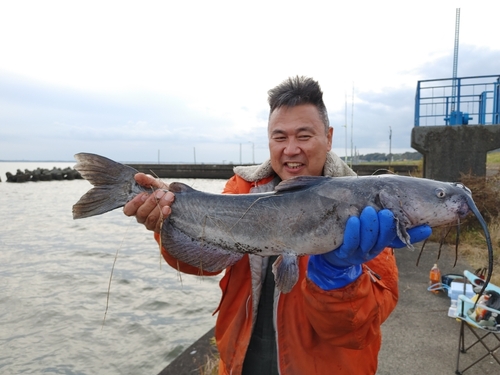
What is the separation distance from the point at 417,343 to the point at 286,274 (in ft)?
10.0

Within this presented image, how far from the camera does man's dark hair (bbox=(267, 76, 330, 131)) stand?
8.92 ft

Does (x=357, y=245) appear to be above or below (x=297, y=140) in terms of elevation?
below

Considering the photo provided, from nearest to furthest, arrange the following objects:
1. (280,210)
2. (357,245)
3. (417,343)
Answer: (357,245)
(280,210)
(417,343)

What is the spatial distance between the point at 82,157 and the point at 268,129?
4.72 feet

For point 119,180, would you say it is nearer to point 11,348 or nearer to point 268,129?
point 268,129

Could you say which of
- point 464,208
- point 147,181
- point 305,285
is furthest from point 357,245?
point 147,181

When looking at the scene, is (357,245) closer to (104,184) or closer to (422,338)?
(104,184)

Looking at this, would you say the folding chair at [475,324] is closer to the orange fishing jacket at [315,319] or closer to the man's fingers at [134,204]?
the orange fishing jacket at [315,319]

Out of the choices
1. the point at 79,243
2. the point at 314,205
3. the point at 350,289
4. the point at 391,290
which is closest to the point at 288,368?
the point at 350,289

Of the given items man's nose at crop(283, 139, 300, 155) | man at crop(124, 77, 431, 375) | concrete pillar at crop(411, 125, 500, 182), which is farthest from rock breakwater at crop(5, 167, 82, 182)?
man's nose at crop(283, 139, 300, 155)

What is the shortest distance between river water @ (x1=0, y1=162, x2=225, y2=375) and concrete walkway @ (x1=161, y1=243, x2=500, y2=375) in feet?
5.14

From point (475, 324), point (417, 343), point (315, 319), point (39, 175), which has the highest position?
point (315, 319)

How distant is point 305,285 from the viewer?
2307 mm

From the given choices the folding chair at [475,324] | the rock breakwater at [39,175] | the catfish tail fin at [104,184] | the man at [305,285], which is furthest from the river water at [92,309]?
the rock breakwater at [39,175]
